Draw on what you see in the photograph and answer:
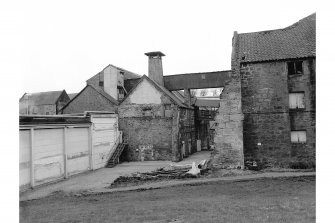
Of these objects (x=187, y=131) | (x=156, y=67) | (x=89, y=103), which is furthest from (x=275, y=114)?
(x=89, y=103)

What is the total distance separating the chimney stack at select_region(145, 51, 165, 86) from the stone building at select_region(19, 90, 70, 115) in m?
20.5

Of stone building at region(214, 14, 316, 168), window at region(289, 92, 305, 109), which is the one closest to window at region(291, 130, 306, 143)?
stone building at region(214, 14, 316, 168)

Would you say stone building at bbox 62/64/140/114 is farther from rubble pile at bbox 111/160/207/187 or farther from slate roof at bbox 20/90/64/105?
slate roof at bbox 20/90/64/105

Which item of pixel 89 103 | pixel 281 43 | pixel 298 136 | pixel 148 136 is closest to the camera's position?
pixel 298 136

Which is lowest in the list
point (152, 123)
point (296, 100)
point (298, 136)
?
point (298, 136)

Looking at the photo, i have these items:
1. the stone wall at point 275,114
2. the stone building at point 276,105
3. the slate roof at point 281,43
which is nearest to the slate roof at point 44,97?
the slate roof at point 281,43

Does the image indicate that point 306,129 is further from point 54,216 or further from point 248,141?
point 54,216

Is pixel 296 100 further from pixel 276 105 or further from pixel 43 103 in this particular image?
pixel 43 103

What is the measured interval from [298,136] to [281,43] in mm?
6302

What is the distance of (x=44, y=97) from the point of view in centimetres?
5050

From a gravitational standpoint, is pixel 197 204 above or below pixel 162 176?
above

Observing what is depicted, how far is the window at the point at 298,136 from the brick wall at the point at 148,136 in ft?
40.5

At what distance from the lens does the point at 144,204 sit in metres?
11.7

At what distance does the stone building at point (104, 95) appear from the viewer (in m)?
32.4
